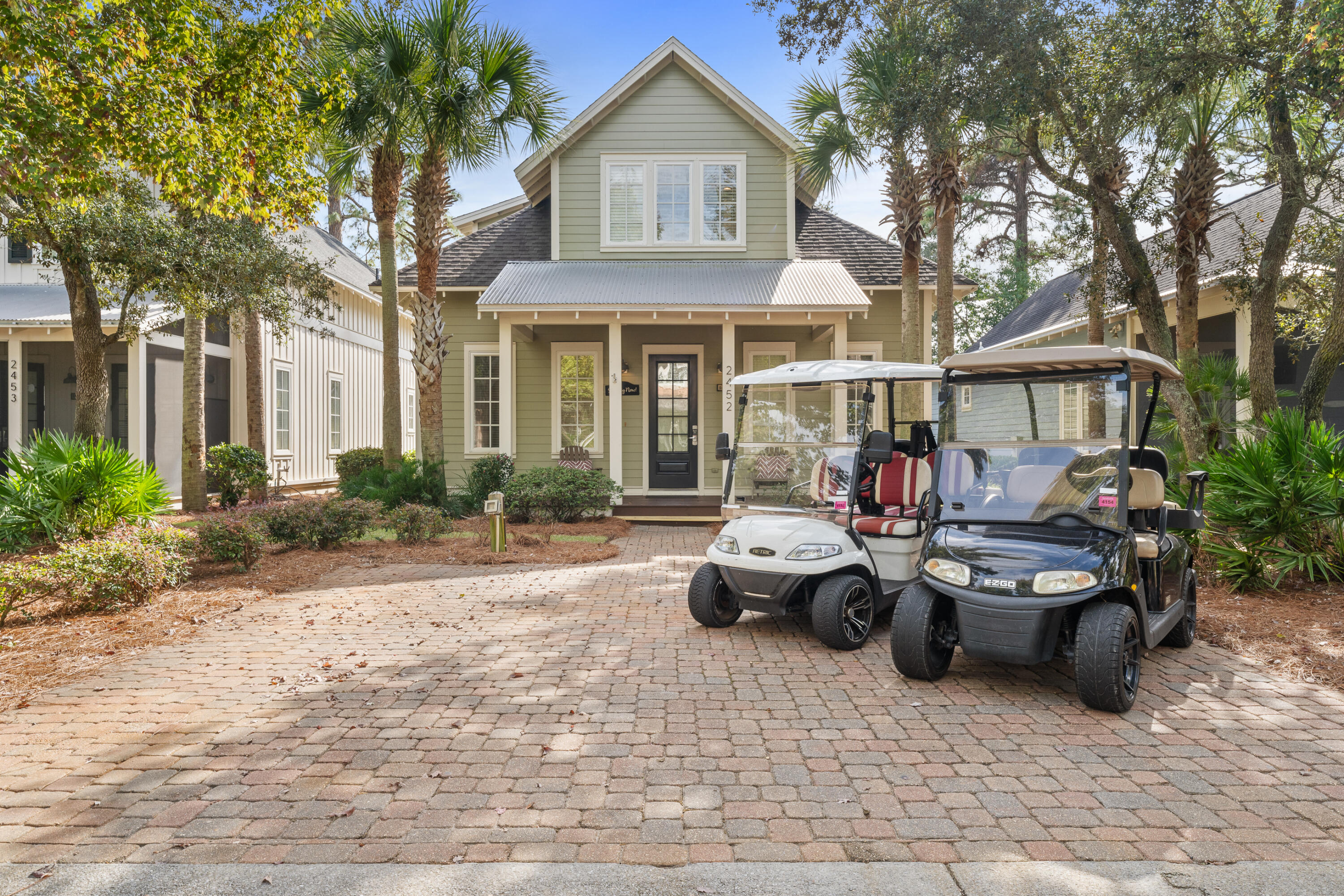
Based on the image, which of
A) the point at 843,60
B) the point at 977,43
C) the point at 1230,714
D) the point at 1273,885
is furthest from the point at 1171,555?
the point at 843,60

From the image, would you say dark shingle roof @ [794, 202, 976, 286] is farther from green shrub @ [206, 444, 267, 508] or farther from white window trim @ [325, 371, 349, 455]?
white window trim @ [325, 371, 349, 455]

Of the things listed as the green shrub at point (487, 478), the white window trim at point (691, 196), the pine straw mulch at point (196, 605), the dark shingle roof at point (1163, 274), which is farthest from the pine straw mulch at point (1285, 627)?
the white window trim at point (691, 196)

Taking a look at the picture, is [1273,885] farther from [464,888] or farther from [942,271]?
[942,271]

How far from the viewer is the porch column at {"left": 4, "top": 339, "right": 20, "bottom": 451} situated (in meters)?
13.8

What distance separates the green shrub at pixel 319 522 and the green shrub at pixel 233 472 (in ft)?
16.3

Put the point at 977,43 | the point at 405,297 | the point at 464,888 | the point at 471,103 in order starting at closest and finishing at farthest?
the point at 464,888 < the point at 977,43 < the point at 471,103 < the point at 405,297

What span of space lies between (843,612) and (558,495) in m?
7.35

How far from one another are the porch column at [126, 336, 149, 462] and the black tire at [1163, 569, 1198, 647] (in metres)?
15.1

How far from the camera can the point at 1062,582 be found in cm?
431

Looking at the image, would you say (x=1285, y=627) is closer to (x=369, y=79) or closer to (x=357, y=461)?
(x=369, y=79)

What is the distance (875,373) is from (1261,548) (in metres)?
4.53

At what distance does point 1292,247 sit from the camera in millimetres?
10828

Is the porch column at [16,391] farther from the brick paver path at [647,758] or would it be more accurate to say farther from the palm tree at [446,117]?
the brick paver path at [647,758]

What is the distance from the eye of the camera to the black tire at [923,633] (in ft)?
15.6
